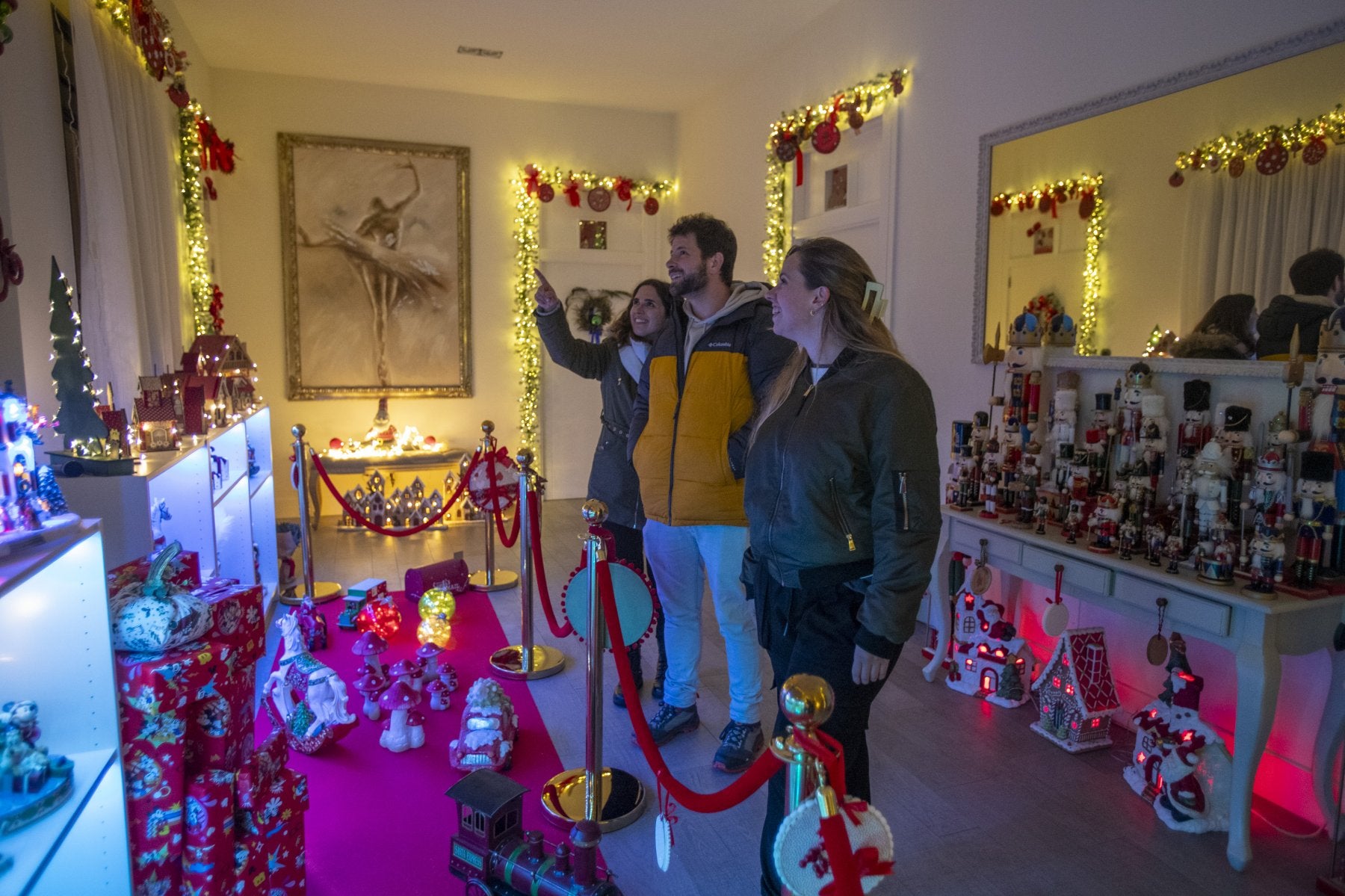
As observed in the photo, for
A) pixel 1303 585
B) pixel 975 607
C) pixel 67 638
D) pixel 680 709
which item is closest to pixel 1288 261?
pixel 1303 585

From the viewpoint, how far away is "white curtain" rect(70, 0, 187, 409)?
3256mm

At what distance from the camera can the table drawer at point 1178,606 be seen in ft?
8.02

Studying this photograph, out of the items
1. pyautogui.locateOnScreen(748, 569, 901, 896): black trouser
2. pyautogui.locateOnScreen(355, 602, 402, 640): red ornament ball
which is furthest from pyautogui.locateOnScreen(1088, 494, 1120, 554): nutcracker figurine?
pyautogui.locateOnScreen(355, 602, 402, 640): red ornament ball

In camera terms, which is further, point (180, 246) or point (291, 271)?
point (291, 271)

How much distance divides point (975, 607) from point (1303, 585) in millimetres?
1245

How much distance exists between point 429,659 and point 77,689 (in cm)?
180

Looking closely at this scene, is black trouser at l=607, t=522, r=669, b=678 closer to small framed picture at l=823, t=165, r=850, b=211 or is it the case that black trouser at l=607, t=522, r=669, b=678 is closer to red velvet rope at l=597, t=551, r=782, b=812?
red velvet rope at l=597, t=551, r=782, b=812

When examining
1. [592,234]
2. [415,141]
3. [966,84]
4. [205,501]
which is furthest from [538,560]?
[415,141]

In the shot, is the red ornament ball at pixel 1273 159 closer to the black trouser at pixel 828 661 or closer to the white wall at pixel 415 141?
the black trouser at pixel 828 661

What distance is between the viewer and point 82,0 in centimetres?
322

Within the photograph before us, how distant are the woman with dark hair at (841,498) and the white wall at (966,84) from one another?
1878 millimetres

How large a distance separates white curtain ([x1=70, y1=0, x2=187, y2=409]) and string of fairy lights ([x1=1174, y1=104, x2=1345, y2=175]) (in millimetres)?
4176

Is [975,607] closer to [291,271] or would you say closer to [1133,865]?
[1133,865]

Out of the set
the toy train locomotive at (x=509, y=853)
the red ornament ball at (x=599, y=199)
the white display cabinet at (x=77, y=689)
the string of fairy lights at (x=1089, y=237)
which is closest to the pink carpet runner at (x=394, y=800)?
the toy train locomotive at (x=509, y=853)
